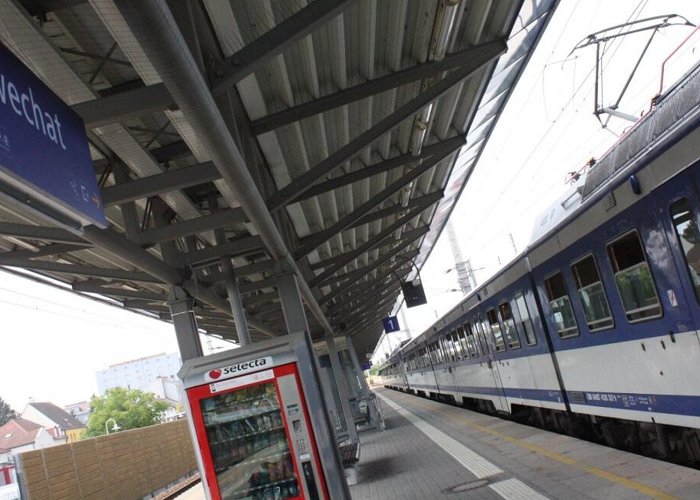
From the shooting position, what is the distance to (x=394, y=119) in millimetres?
6934

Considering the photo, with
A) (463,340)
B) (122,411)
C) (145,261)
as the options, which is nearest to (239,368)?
(145,261)

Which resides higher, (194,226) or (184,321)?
(194,226)

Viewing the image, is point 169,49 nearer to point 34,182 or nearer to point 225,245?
point 34,182

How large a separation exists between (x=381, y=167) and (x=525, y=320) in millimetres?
3416

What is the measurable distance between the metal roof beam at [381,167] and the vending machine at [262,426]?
2.26m

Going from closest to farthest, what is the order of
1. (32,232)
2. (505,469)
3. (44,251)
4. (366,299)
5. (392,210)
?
(32,232), (44,251), (505,469), (392,210), (366,299)

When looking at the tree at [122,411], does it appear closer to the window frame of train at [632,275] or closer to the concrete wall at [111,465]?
the concrete wall at [111,465]

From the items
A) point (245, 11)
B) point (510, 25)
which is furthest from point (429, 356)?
point (245, 11)

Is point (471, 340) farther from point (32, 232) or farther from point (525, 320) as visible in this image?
point (32, 232)

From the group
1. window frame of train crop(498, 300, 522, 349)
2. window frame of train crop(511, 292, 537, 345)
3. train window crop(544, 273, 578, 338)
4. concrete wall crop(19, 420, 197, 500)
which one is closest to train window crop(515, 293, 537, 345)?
window frame of train crop(511, 292, 537, 345)

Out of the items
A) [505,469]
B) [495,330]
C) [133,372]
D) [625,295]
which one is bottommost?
[505,469]

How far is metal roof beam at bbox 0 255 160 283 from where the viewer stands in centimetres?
745

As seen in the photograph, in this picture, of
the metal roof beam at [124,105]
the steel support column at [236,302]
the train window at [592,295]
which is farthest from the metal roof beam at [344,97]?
the steel support column at [236,302]

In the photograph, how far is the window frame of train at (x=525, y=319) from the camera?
10.2 meters
